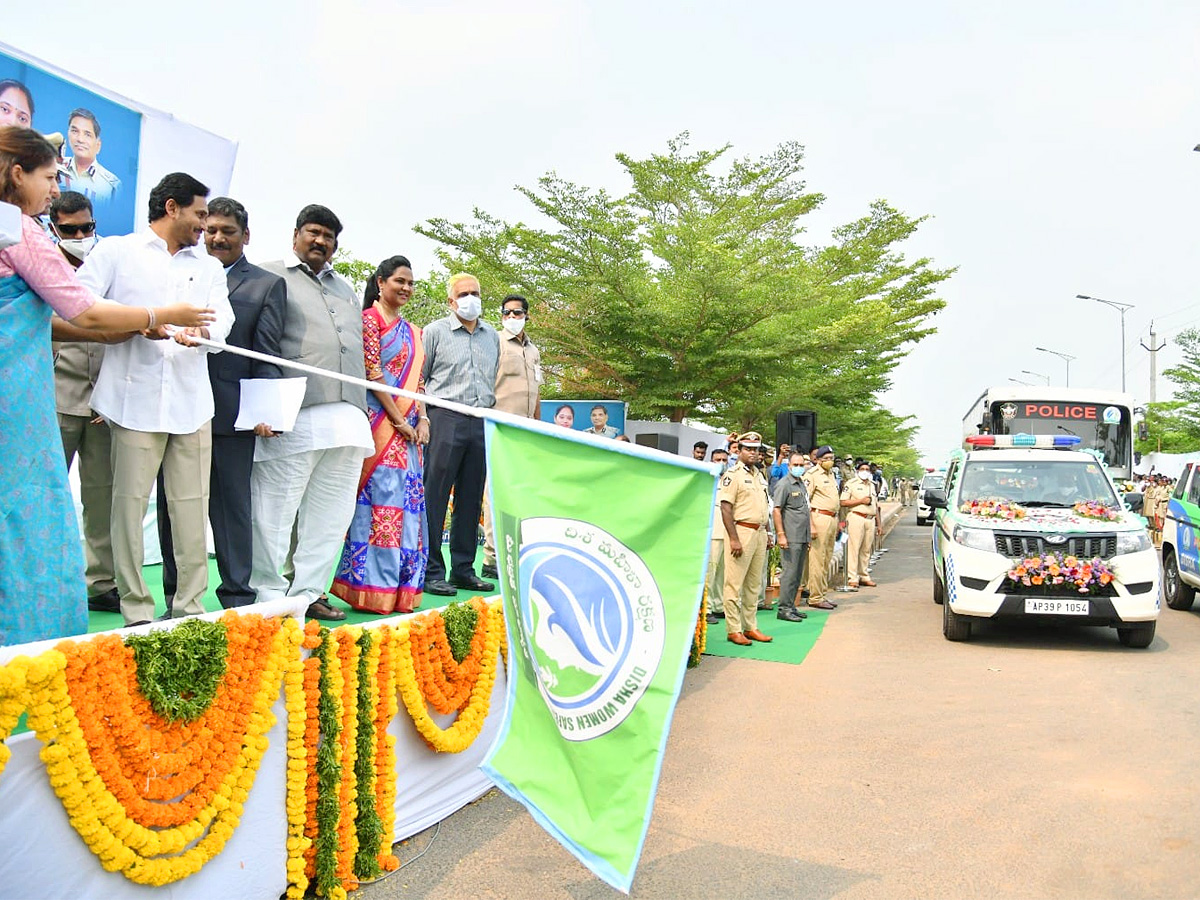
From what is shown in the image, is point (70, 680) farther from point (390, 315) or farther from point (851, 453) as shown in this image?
point (851, 453)

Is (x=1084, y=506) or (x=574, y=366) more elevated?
(x=574, y=366)

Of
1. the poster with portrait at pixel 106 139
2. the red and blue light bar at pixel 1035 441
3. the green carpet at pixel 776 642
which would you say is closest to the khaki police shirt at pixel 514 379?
the poster with portrait at pixel 106 139

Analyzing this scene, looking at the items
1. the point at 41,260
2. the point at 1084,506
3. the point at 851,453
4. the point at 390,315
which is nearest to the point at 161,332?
the point at 41,260

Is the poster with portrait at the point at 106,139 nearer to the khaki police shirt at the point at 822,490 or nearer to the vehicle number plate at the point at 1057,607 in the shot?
the vehicle number plate at the point at 1057,607

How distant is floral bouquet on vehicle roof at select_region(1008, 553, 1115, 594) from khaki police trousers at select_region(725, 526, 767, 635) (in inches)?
86.9

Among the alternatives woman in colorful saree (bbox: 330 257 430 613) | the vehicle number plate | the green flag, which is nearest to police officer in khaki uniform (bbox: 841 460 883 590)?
the vehicle number plate

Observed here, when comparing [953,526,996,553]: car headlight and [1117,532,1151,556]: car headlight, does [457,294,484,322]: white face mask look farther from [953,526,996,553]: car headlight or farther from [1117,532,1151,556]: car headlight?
[1117,532,1151,556]: car headlight

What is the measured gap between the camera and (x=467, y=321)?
6.07m

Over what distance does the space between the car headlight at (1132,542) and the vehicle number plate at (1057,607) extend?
591 mm

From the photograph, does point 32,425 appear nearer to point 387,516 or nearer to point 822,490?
point 387,516

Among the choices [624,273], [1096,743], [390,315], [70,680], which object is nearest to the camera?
[70,680]

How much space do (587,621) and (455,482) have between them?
3.36m

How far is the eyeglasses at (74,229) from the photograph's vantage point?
15.1ft

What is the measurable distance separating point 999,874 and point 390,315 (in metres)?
3.89
